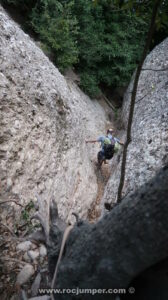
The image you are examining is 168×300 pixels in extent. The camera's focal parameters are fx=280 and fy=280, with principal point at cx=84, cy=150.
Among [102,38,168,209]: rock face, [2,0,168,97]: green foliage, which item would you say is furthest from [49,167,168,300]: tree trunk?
[2,0,168,97]: green foliage

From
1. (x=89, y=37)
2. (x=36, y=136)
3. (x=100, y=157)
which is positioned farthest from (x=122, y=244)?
(x=89, y=37)

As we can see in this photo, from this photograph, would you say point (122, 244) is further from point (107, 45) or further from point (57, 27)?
point (107, 45)

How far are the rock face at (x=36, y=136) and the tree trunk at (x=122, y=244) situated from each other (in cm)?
199

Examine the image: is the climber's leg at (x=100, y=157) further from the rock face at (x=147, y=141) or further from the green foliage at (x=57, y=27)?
the green foliage at (x=57, y=27)

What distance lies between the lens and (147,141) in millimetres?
7094

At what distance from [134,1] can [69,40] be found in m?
6.81

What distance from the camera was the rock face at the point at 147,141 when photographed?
6.27 meters

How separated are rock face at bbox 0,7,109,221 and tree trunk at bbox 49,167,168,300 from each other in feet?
6.53

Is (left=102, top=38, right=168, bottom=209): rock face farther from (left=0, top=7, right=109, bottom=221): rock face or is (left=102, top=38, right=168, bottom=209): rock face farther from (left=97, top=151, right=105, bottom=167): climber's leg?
(left=0, top=7, right=109, bottom=221): rock face

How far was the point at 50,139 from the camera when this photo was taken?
18.0 ft

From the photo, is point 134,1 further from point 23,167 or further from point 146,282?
point 23,167

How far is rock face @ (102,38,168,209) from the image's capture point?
6.27 meters

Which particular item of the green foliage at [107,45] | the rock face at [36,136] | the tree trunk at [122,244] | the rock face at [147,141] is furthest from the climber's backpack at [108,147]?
the tree trunk at [122,244]

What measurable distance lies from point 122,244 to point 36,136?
3.65 m
